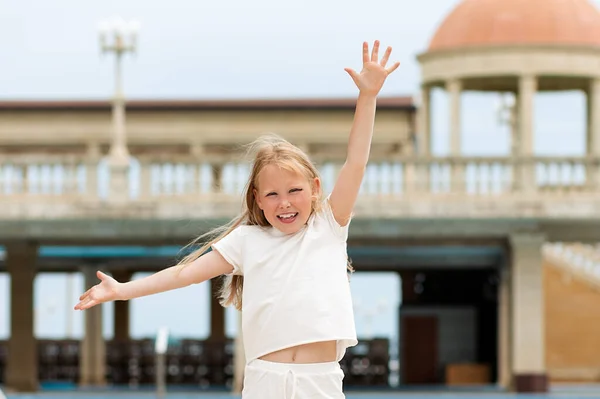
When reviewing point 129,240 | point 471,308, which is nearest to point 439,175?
point 129,240

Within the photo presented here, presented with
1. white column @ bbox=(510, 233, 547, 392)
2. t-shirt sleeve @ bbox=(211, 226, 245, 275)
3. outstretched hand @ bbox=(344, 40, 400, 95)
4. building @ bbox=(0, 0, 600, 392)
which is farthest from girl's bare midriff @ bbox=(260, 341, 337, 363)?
white column @ bbox=(510, 233, 547, 392)

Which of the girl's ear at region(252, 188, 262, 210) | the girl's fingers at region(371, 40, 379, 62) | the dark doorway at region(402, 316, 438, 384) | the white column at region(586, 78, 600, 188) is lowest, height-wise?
the dark doorway at region(402, 316, 438, 384)

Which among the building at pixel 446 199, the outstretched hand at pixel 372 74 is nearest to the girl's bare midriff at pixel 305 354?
the outstretched hand at pixel 372 74

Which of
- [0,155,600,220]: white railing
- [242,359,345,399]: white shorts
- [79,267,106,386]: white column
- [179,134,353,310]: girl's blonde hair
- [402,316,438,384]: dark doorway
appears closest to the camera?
[242,359,345,399]: white shorts

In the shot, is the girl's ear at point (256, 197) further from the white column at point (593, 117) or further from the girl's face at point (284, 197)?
the white column at point (593, 117)

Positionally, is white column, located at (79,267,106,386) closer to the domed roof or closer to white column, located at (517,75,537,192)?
the domed roof

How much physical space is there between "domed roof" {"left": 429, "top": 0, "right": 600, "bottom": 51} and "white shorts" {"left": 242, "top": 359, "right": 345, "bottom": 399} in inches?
1083

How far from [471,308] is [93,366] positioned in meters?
9.82

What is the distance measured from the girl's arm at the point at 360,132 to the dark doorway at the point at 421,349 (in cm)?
3416

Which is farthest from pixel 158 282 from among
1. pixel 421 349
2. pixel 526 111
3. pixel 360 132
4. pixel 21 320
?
pixel 421 349

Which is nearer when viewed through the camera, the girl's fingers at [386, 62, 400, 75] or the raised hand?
the raised hand

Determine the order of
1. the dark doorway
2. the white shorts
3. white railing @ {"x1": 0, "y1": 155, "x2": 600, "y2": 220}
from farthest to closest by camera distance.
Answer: the dark doorway
white railing @ {"x1": 0, "y1": 155, "x2": 600, "y2": 220}
the white shorts

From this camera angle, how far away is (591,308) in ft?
134

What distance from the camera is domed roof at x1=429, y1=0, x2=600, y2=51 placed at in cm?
3177
